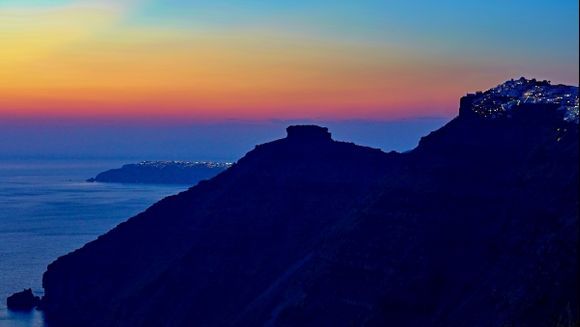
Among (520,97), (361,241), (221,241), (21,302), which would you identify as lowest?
(21,302)

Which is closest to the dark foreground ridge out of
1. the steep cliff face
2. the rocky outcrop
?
the steep cliff face

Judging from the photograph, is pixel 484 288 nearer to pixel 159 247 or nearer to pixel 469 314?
pixel 469 314

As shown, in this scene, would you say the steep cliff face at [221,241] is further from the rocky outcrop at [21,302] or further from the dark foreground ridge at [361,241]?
the rocky outcrop at [21,302]

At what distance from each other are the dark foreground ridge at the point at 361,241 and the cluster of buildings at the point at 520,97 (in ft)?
1.34

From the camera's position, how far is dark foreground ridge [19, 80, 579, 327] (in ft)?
264

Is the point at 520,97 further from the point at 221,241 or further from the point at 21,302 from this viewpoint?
the point at 21,302

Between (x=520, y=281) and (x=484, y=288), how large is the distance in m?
6.57

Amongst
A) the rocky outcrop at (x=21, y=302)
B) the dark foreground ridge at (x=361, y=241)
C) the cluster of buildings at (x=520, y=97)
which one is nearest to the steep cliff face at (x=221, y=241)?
the dark foreground ridge at (x=361, y=241)

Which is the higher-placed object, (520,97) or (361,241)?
(520,97)

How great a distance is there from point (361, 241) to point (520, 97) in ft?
75.4

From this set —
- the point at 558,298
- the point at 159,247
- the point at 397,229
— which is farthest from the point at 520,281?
the point at 159,247

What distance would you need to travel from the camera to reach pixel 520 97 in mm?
94688

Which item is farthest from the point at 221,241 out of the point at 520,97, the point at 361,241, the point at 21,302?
the point at 520,97

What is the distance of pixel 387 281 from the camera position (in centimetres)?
9419
